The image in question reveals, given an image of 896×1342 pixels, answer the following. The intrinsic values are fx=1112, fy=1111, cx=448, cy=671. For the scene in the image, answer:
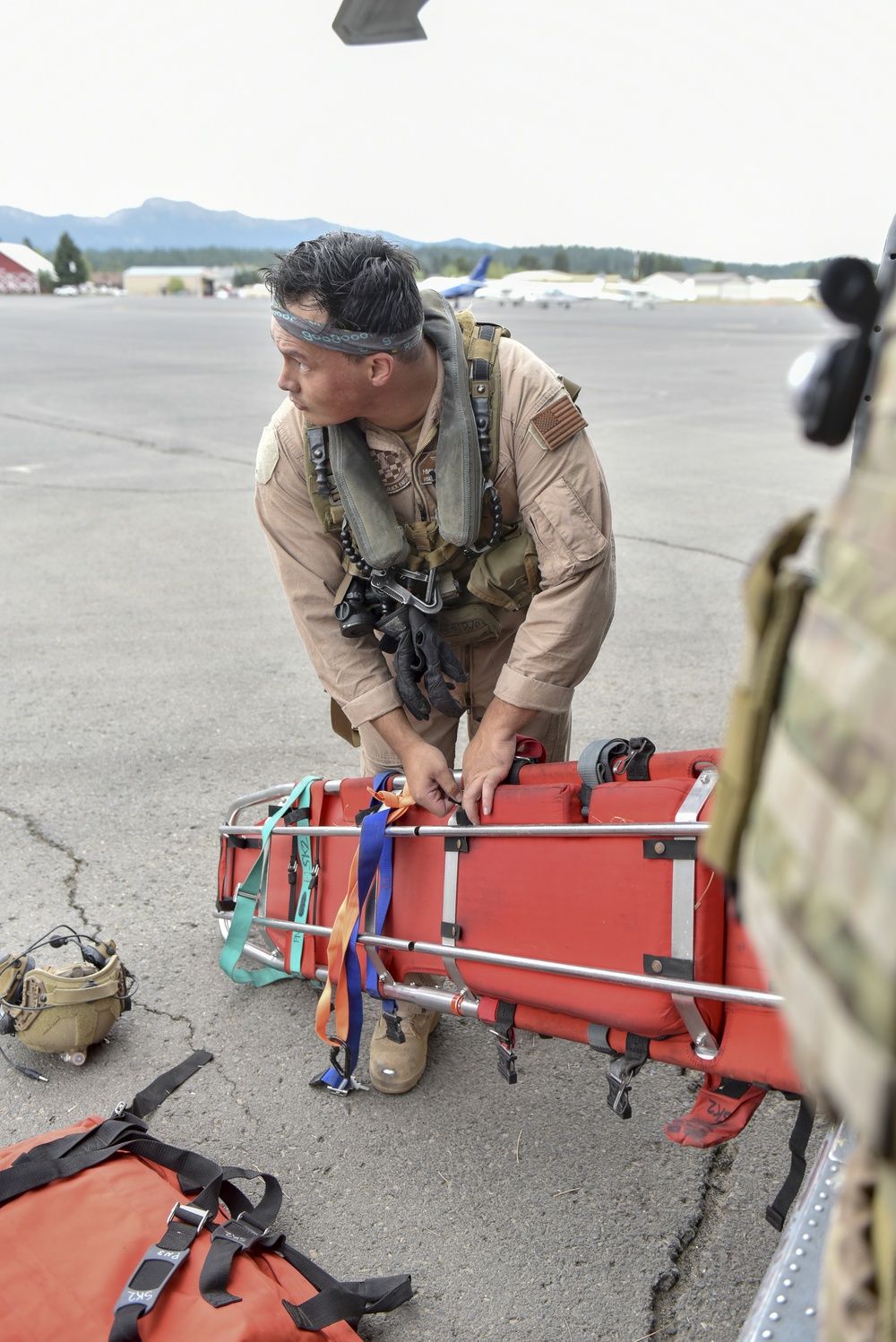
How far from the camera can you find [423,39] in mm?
2602

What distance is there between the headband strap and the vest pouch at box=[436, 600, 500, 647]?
718 millimetres

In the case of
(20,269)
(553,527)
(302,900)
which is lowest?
(20,269)

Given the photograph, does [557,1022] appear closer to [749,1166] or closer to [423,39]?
[749,1166]

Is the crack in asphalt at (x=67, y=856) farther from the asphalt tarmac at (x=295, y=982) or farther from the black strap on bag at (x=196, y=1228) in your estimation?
the black strap on bag at (x=196, y=1228)

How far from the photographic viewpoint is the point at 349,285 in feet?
7.97

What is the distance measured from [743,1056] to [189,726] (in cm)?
309

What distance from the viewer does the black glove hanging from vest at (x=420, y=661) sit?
2785mm

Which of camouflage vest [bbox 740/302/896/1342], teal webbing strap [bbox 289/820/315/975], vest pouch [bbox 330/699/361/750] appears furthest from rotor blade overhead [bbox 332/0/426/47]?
camouflage vest [bbox 740/302/896/1342]

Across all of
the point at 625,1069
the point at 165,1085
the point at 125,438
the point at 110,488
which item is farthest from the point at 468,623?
the point at 125,438

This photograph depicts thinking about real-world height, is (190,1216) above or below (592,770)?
below

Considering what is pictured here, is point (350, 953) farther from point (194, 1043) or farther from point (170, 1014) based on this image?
point (170, 1014)

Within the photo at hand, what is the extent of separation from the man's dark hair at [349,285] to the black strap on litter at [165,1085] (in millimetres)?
1763

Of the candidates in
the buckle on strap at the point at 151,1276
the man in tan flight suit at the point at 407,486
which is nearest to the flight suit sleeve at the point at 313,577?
the man in tan flight suit at the point at 407,486

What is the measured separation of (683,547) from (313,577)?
15.8 ft
